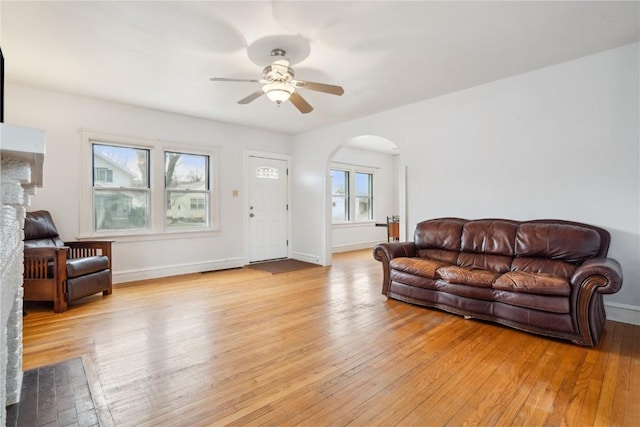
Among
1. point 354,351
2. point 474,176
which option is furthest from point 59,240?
point 474,176

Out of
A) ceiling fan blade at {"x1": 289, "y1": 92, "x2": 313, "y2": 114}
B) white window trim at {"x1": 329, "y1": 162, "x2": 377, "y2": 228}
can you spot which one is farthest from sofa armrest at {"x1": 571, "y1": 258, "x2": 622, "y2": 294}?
white window trim at {"x1": 329, "y1": 162, "x2": 377, "y2": 228}

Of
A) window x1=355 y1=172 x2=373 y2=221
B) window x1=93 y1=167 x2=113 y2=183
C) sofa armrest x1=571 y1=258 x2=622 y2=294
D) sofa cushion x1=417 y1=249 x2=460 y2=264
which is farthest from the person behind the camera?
window x1=355 y1=172 x2=373 y2=221

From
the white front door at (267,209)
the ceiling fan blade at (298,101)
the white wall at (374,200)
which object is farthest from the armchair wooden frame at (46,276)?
the white wall at (374,200)

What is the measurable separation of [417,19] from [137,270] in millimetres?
4824

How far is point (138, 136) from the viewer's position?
478 cm

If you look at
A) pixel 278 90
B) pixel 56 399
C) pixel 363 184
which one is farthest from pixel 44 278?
pixel 363 184

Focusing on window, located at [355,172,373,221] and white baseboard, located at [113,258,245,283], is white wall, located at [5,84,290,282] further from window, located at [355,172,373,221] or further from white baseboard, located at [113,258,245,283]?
window, located at [355,172,373,221]

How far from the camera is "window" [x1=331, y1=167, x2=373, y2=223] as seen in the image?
7898 mm

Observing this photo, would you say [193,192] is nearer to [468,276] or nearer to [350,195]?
[350,195]

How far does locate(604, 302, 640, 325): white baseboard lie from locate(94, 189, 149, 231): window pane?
5893 millimetres

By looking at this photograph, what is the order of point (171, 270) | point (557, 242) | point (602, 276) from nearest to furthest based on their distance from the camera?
point (602, 276) < point (557, 242) < point (171, 270)

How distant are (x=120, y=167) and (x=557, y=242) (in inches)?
221

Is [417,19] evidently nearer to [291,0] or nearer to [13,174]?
[291,0]

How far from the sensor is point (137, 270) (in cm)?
478
